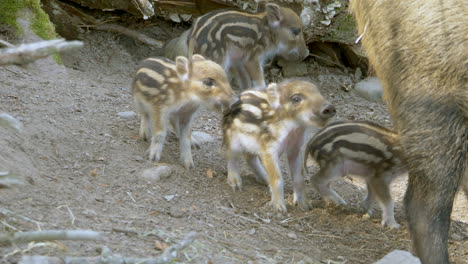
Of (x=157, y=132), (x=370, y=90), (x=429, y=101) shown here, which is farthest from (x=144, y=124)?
(x=370, y=90)

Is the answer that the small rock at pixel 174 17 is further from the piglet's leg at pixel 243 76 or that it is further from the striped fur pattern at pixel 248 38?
the piglet's leg at pixel 243 76

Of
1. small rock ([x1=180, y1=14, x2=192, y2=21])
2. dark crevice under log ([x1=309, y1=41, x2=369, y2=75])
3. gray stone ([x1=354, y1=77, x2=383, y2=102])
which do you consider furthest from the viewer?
dark crevice under log ([x1=309, y1=41, x2=369, y2=75])

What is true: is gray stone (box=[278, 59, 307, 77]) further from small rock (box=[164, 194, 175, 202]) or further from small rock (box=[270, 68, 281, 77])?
small rock (box=[164, 194, 175, 202])

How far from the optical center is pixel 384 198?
4.86 meters

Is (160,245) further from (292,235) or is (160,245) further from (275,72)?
(275,72)

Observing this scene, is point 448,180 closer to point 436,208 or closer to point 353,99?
point 436,208

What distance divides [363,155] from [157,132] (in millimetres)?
1429

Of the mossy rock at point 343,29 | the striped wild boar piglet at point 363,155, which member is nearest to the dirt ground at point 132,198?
the striped wild boar piglet at point 363,155

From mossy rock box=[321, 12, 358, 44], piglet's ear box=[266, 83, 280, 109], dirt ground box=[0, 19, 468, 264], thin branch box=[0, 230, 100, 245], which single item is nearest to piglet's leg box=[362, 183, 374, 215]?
dirt ground box=[0, 19, 468, 264]

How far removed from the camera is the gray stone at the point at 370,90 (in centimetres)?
792

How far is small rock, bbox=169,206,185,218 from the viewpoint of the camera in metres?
4.27

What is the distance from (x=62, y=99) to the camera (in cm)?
568

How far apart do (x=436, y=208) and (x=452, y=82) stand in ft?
2.30

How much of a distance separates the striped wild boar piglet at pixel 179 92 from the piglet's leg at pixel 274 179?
1.63 feet
